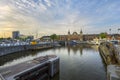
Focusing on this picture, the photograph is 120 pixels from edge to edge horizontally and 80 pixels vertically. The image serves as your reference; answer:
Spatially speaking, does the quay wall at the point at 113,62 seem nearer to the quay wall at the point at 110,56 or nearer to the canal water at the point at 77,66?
the quay wall at the point at 110,56

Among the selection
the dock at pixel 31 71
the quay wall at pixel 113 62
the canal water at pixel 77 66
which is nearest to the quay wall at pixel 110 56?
the quay wall at pixel 113 62

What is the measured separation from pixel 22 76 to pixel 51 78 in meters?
6.07

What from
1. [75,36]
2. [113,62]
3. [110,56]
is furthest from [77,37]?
[113,62]

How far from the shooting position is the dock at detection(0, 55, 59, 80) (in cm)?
1154

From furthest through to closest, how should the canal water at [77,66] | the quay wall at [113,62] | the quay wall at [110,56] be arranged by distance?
the quay wall at [110,56]
the canal water at [77,66]
the quay wall at [113,62]

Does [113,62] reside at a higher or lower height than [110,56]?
lower

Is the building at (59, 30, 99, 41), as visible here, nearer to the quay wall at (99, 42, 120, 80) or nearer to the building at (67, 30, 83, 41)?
the building at (67, 30, 83, 41)

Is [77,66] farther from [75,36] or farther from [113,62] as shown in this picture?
[75,36]

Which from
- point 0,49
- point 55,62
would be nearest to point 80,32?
point 0,49

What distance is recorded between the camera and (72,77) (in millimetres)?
17969

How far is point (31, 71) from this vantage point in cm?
1383

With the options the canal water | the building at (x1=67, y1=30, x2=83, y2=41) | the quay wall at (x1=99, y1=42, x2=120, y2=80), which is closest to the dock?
the canal water

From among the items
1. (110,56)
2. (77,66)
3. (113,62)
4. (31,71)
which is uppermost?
(31,71)

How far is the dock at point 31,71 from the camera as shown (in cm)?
1154
